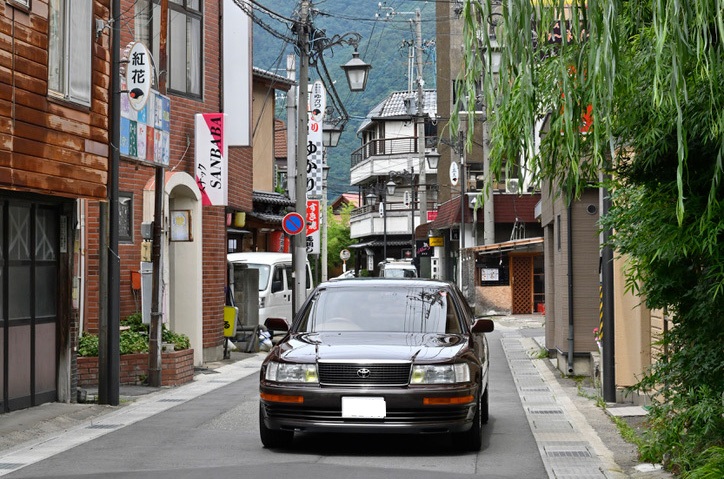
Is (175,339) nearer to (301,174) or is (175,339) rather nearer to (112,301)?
(112,301)

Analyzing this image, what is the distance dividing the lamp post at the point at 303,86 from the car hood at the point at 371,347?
1546 cm

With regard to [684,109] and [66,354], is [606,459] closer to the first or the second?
[684,109]

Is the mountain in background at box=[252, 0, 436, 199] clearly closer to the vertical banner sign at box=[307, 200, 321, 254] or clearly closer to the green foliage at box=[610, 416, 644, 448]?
the vertical banner sign at box=[307, 200, 321, 254]

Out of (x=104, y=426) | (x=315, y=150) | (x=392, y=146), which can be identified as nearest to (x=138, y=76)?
(x=104, y=426)

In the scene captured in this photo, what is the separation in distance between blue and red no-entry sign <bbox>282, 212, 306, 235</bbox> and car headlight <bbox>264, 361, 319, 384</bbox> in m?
15.5

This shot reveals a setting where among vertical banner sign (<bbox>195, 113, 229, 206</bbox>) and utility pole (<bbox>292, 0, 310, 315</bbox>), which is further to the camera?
utility pole (<bbox>292, 0, 310, 315</bbox>)

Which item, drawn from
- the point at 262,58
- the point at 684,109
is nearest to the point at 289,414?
the point at 684,109

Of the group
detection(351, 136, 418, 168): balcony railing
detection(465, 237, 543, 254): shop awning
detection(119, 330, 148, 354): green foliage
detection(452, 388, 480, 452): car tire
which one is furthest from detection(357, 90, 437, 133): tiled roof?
detection(452, 388, 480, 452): car tire

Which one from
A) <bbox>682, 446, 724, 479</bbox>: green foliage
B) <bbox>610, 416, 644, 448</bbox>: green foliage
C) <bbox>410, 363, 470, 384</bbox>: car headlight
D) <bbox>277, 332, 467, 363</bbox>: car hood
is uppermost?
<bbox>277, 332, 467, 363</bbox>: car hood

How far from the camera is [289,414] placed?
10711 mm

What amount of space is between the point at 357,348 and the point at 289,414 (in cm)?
89

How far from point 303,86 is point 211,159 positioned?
548cm

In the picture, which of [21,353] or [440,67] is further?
[440,67]

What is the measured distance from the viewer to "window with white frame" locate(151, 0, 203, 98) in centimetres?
2203
